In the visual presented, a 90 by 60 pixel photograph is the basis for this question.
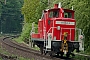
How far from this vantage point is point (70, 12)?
1716cm

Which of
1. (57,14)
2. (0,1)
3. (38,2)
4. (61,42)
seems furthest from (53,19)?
(0,1)

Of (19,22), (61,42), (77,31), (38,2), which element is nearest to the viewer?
(61,42)

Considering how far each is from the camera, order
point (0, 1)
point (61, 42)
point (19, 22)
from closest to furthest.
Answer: point (61, 42) < point (0, 1) < point (19, 22)

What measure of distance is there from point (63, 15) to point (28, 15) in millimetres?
25975

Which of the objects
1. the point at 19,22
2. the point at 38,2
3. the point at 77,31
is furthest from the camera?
the point at 19,22

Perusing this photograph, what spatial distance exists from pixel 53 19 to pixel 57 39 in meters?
1.32

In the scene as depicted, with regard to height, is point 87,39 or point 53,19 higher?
point 53,19

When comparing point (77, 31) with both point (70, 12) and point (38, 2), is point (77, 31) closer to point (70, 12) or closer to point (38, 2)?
point (70, 12)

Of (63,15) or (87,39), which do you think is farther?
(87,39)

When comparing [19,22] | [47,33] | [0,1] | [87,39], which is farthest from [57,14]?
[19,22]

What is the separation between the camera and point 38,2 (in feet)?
137

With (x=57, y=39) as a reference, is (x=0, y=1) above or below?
above

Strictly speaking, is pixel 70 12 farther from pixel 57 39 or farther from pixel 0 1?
pixel 0 1

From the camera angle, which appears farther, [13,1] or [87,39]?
[13,1]
